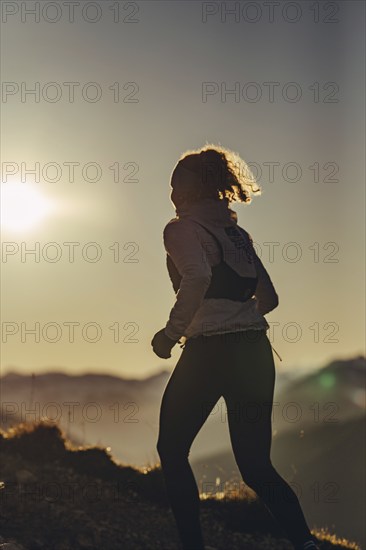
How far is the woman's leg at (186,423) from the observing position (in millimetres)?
5426

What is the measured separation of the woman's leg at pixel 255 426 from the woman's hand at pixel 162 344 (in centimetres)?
33

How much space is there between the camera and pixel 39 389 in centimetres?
1116

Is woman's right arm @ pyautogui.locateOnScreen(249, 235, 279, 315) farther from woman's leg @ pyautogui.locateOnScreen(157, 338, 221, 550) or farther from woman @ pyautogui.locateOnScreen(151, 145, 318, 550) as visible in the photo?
woman's leg @ pyautogui.locateOnScreen(157, 338, 221, 550)

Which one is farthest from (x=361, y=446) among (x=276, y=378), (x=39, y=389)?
(x=276, y=378)

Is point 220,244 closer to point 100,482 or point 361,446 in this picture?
point 100,482

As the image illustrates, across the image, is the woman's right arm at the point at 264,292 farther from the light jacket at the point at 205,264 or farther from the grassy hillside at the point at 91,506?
the grassy hillside at the point at 91,506

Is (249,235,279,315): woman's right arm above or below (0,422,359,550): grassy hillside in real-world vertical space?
above

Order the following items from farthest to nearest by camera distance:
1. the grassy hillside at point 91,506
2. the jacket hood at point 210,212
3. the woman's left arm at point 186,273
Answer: the grassy hillside at point 91,506, the jacket hood at point 210,212, the woman's left arm at point 186,273

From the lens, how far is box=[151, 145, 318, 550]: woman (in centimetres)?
542

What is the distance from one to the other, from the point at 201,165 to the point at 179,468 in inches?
71.2

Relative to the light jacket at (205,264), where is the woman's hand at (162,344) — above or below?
below

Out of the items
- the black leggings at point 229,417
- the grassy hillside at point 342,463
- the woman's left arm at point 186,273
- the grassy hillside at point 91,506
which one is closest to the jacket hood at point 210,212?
the woman's left arm at point 186,273

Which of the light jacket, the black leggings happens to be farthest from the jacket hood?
the black leggings

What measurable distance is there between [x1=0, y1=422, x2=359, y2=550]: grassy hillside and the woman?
2.37 metres
